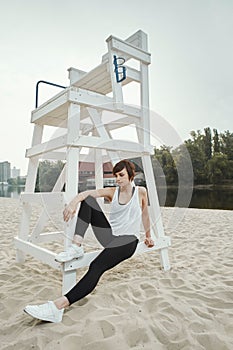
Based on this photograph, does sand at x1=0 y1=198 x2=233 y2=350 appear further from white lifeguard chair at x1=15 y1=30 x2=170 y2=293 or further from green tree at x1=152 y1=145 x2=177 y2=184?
green tree at x1=152 y1=145 x2=177 y2=184

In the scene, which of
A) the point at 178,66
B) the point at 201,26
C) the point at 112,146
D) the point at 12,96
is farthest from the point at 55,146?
the point at 201,26

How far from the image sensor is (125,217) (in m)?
1.76

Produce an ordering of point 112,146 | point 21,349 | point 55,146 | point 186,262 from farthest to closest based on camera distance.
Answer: point 186,262, point 112,146, point 55,146, point 21,349

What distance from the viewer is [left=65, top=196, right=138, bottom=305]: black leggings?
4.78 ft

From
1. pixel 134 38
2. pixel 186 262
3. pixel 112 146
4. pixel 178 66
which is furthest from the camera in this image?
pixel 178 66

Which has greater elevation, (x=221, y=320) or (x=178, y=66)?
(x=178, y=66)

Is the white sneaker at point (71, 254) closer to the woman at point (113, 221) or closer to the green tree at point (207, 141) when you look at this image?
the woman at point (113, 221)

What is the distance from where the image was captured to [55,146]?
6.24 ft

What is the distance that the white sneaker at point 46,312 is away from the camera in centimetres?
133

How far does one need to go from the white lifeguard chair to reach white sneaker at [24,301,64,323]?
26 centimetres

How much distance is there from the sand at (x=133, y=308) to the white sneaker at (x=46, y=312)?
0.04 m

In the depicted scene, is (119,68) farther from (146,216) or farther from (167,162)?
(146,216)

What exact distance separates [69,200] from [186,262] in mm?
1503

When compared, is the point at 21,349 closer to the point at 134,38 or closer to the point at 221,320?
the point at 221,320
